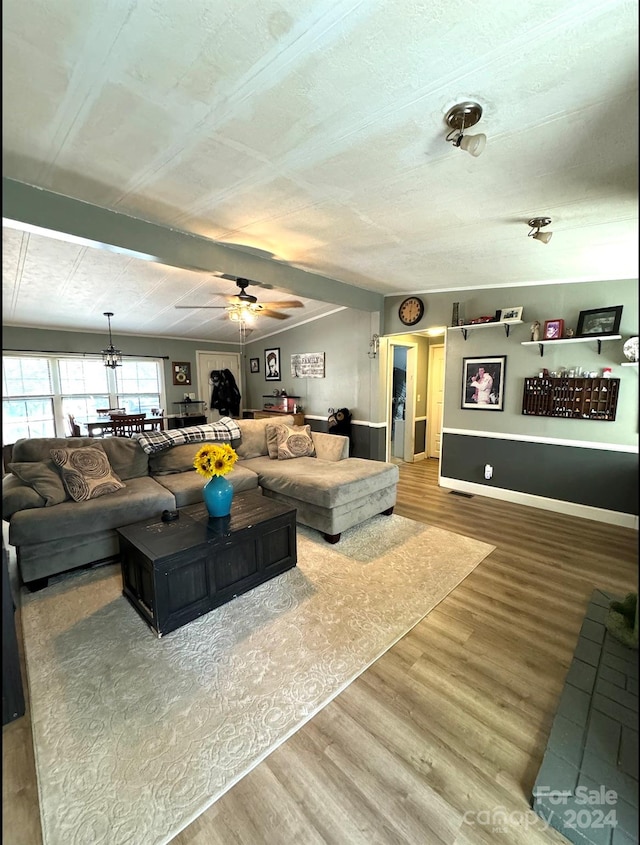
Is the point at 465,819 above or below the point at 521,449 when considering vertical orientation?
below

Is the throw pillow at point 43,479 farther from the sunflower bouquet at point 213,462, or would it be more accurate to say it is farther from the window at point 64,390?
the window at point 64,390

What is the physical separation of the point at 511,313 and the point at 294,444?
2685 millimetres

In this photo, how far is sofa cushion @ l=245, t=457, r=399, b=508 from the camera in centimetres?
323

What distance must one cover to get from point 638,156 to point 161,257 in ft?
9.20

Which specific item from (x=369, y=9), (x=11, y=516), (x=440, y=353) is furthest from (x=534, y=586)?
(x=440, y=353)

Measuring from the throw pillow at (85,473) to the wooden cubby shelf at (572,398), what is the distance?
4.03m

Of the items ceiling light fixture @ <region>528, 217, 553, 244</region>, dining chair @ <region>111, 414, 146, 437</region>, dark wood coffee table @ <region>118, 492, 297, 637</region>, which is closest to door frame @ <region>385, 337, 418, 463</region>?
ceiling light fixture @ <region>528, 217, 553, 244</region>

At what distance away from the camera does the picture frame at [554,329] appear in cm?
353

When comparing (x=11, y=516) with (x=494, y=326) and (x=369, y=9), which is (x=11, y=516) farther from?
(x=494, y=326)

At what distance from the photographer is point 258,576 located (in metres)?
2.63

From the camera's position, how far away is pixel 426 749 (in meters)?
1.54

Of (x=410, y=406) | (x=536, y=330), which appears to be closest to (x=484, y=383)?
(x=536, y=330)

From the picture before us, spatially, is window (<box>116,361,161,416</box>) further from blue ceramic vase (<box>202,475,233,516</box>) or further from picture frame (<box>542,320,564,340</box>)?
picture frame (<box>542,320,564,340</box>)

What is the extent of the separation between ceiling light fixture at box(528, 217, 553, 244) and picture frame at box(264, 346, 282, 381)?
487 centimetres
